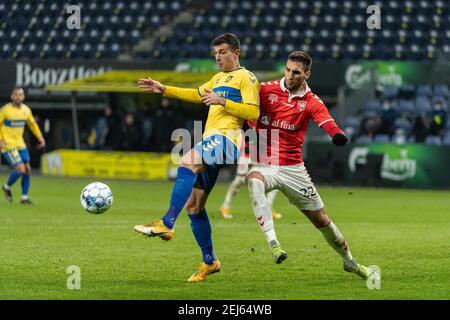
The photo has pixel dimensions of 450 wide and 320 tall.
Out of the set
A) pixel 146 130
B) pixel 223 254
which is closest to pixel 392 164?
pixel 146 130

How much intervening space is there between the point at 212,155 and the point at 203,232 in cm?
79

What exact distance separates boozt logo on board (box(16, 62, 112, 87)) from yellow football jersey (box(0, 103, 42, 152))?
10.9 meters

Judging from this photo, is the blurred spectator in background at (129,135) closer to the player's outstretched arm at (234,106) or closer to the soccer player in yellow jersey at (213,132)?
the soccer player in yellow jersey at (213,132)

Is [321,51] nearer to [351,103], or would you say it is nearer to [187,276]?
[351,103]

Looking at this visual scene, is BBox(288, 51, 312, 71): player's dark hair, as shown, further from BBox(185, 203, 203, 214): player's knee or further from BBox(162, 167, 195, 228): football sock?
BBox(185, 203, 203, 214): player's knee

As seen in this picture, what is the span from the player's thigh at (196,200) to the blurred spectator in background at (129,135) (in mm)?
19737

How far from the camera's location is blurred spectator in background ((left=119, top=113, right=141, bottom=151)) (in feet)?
98.1

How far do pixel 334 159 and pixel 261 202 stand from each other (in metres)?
17.6

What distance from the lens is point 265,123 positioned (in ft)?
33.3

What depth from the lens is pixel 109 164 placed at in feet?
98.3

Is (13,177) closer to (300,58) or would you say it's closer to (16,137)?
(16,137)

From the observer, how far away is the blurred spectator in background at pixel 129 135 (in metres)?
29.9
